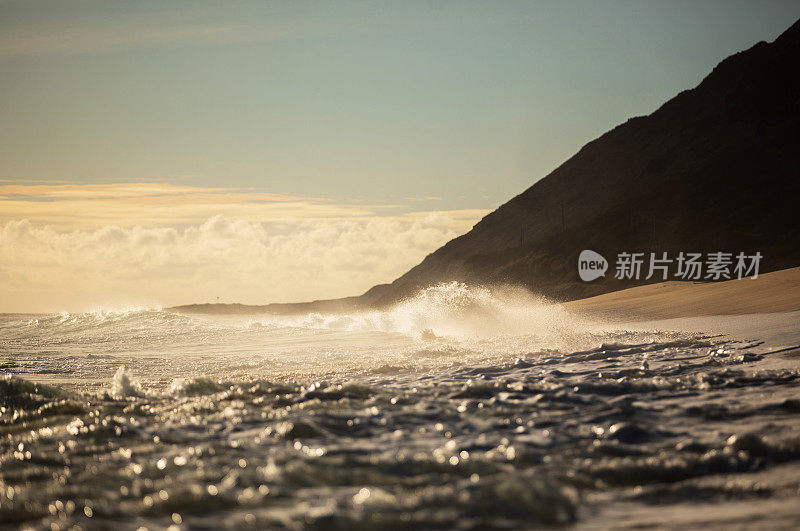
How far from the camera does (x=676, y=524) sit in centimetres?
249

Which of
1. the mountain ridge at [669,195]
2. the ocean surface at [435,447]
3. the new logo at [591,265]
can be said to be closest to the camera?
the ocean surface at [435,447]

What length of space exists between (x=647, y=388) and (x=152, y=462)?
4276mm

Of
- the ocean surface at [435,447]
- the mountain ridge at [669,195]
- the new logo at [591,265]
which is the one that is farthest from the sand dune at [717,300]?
the new logo at [591,265]

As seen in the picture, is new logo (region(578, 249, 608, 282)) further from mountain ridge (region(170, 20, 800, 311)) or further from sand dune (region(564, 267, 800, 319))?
sand dune (region(564, 267, 800, 319))

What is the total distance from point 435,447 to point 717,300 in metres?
13.5

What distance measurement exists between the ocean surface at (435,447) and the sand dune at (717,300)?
190 inches

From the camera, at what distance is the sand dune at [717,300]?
42.2 ft

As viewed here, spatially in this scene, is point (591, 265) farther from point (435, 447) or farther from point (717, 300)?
point (435, 447)

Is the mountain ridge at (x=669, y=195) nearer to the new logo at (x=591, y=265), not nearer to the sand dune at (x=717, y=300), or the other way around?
the new logo at (x=591, y=265)

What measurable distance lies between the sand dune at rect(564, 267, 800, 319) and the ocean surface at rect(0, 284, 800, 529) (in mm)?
4825

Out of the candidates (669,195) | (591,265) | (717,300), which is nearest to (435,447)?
(717,300)

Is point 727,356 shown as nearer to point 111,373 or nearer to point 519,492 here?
point 519,492

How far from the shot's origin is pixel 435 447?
3855mm

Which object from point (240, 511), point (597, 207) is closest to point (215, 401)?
point (240, 511)
